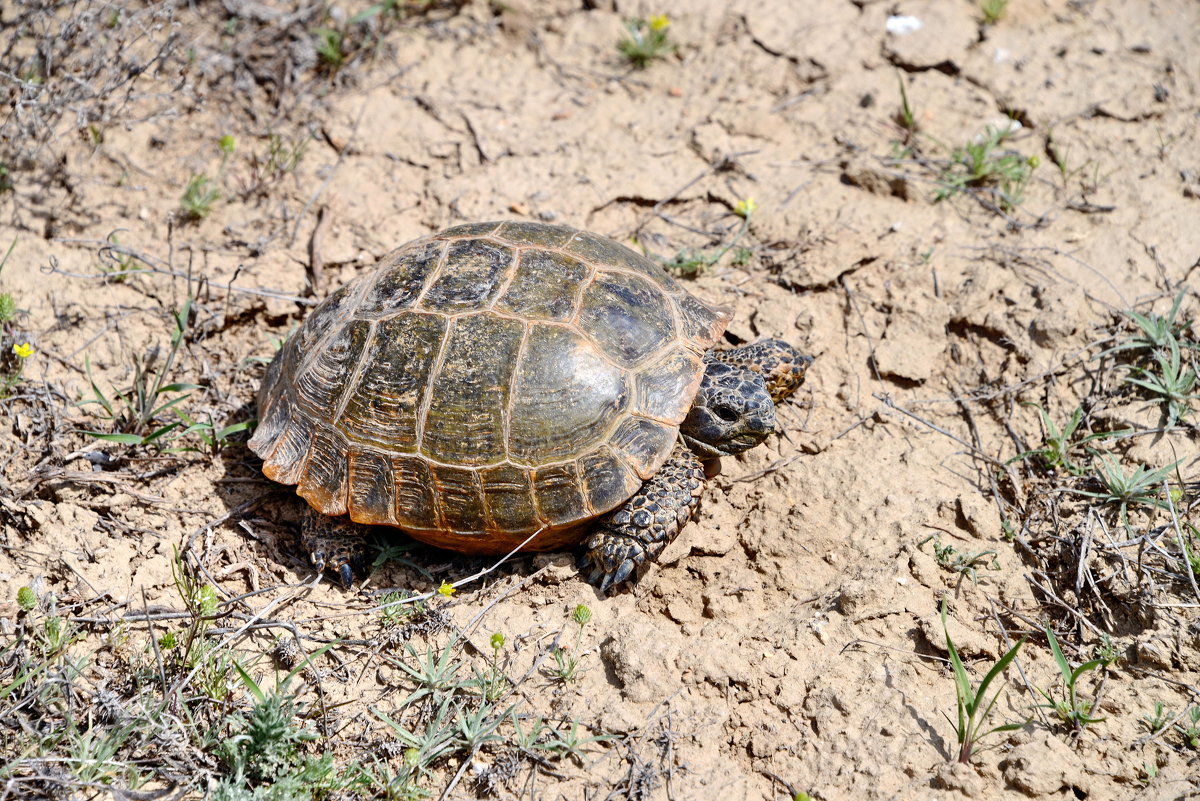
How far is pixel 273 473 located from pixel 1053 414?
425cm

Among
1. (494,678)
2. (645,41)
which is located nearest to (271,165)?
(645,41)

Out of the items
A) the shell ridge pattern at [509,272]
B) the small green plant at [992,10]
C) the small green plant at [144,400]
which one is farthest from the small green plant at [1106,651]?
the small green plant at [992,10]

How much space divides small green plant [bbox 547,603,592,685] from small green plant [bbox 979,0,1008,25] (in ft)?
19.1

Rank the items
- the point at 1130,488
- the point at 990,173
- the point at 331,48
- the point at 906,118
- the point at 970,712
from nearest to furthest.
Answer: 1. the point at 970,712
2. the point at 1130,488
3. the point at 990,173
4. the point at 906,118
5. the point at 331,48

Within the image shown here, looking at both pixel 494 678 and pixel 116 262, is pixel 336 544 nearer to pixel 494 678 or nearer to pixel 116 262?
pixel 494 678

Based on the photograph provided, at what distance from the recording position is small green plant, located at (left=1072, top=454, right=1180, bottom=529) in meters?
4.04

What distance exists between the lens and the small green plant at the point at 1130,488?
13.3 feet

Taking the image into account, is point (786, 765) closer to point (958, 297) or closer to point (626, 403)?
point (626, 403)

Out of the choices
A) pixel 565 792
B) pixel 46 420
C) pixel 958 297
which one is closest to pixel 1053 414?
pixel 958 297

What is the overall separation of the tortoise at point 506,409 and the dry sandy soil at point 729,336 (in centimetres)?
37

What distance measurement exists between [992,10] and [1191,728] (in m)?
5.57

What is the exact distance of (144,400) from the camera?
184 inches

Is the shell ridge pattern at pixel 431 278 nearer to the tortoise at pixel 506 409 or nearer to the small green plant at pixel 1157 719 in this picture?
the tortoise at pixel 506 409

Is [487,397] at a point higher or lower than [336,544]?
higher
